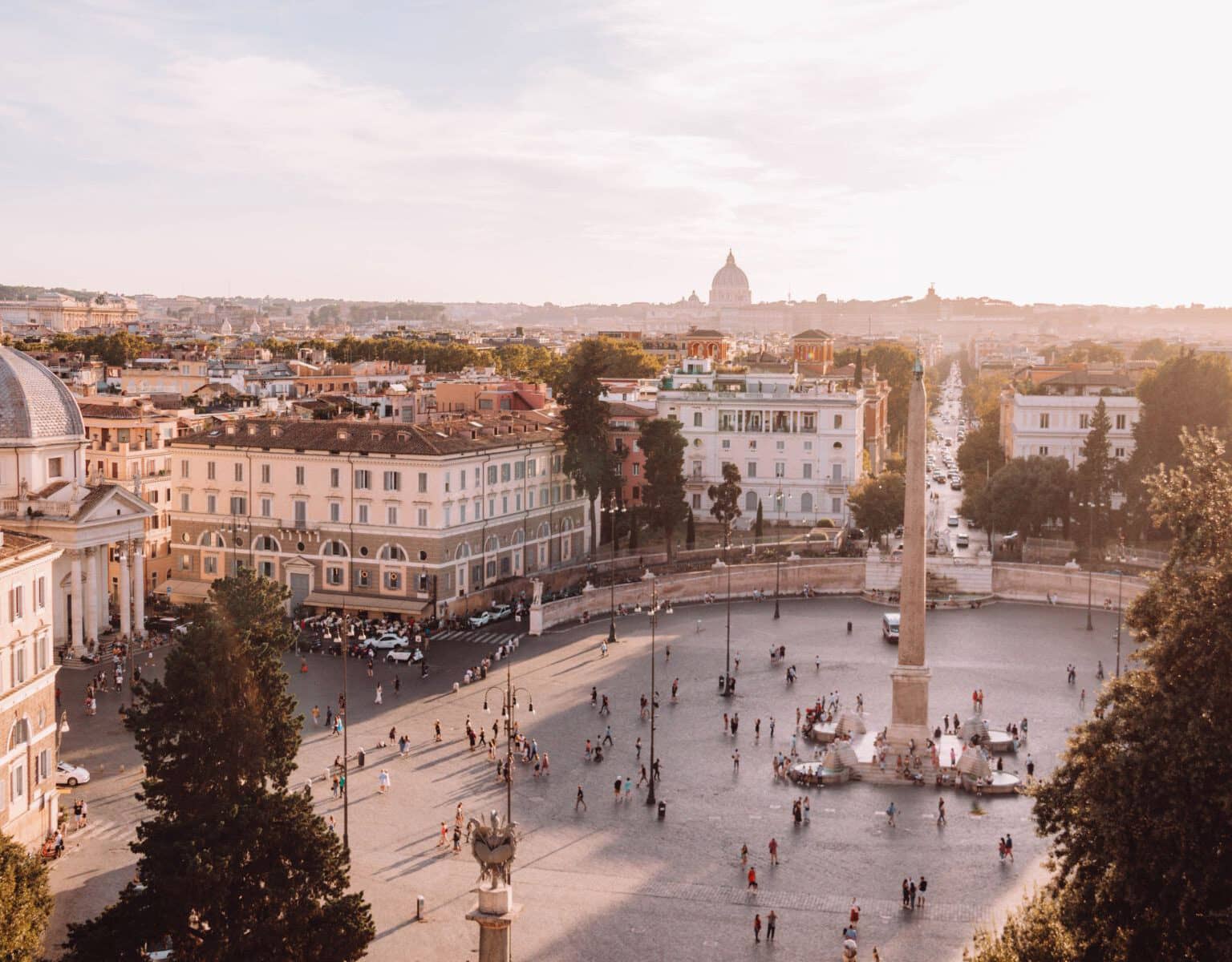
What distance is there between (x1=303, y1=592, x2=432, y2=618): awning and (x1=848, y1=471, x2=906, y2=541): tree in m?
22.1

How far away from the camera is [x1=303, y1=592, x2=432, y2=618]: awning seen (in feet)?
161

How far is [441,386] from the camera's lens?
74875 millimetres

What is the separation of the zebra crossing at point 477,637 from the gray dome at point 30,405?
44.1 feet

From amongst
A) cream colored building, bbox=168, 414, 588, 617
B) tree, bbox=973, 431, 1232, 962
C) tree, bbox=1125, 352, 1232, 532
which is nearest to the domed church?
cream colored building, bbox=168, 414, 588, 617

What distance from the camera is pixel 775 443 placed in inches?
2808

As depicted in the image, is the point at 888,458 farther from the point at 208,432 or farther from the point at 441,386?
the point at 208,432

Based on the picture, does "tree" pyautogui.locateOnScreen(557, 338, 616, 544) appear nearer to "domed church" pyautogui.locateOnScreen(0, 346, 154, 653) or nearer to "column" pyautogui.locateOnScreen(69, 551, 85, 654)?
"domed church" pyautogui.locateOnScreen(0, 346, 154, 653)

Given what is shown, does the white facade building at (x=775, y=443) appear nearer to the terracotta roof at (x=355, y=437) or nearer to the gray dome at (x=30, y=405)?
the terracotta roof at (x=355, y=437)

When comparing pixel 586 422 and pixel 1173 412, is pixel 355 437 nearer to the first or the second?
pixel 586 422

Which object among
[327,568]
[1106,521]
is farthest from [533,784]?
[1106,521]

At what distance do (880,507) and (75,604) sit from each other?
111 feet

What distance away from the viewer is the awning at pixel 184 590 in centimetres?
5191

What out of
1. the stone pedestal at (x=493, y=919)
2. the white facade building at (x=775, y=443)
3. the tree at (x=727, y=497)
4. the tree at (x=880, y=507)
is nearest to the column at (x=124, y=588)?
the tree at (x=727, y=497)

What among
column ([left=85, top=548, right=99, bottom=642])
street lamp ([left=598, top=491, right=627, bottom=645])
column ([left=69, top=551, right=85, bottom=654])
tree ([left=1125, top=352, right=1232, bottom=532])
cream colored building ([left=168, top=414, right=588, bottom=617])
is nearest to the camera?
column ([left=69, top=551, right=85, bottom=654])
